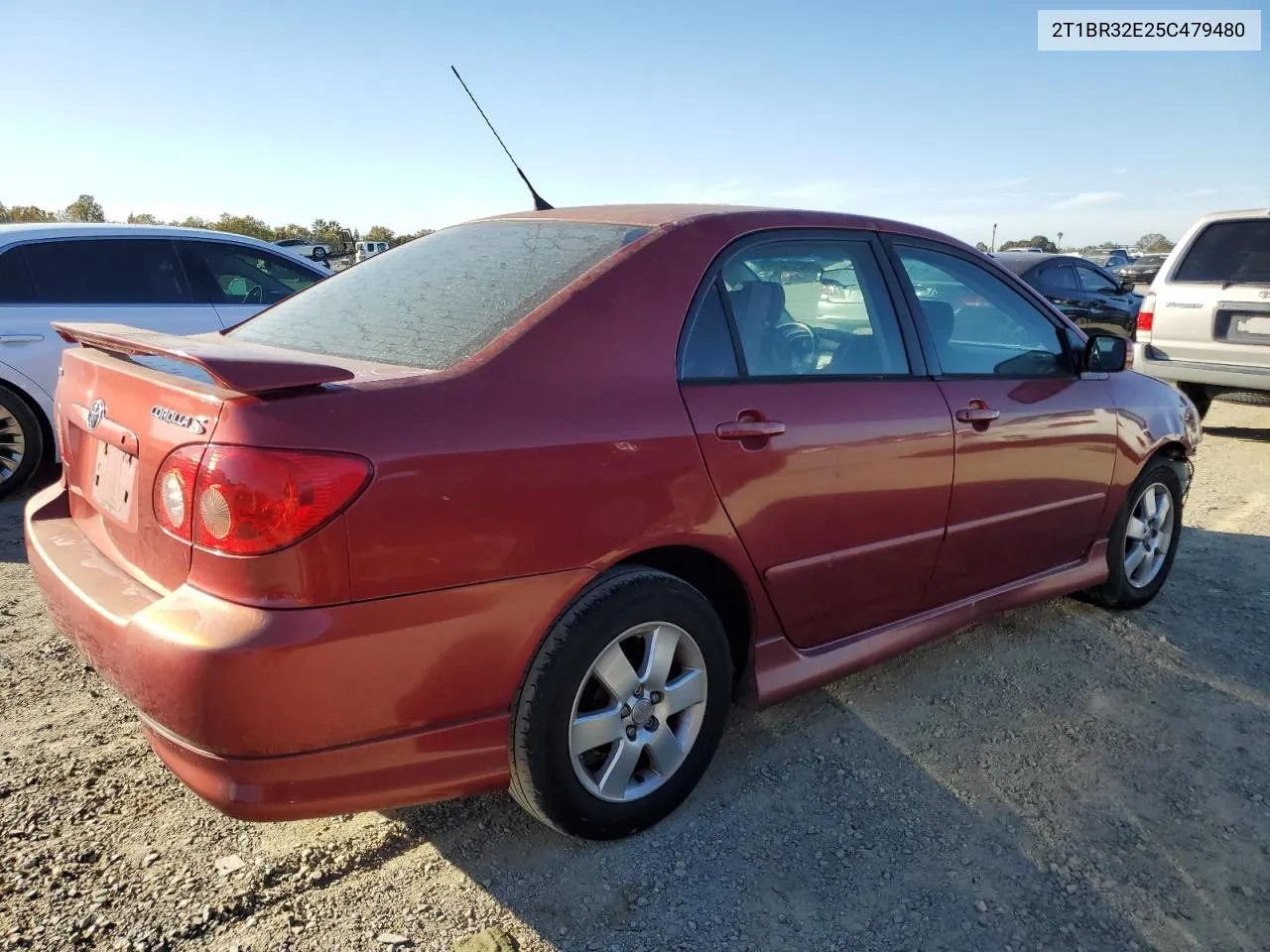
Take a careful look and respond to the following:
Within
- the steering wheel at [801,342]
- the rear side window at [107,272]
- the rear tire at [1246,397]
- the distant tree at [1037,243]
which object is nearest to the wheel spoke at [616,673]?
the steering wheel at [801,342]

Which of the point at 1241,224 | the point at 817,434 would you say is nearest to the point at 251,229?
the point at 1241,224

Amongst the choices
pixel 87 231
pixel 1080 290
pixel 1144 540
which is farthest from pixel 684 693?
pixel 1080 290

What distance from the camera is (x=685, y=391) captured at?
7.86 ft

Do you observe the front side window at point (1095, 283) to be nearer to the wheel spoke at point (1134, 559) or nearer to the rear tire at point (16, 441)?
the wheel spoke at point (1134, 559)

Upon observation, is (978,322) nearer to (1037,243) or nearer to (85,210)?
(85,210)

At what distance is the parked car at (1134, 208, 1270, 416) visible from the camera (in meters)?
7.27

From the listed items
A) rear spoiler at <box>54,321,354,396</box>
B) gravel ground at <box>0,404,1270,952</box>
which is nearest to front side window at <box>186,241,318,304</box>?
gravel ground at <box>0,404,1270,952</box>

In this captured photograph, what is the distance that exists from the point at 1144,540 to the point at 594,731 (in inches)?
116

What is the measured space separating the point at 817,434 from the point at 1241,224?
22.3ft

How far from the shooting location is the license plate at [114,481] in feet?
7.00

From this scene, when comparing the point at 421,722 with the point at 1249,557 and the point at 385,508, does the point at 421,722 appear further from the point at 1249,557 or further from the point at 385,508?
the point at 1249,557

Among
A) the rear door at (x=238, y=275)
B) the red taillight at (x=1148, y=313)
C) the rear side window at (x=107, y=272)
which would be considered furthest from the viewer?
the red taillight at (x=1148, y=313)

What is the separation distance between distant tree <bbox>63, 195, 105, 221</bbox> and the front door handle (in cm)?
3726

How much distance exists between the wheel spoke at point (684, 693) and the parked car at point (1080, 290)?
32.9ft
